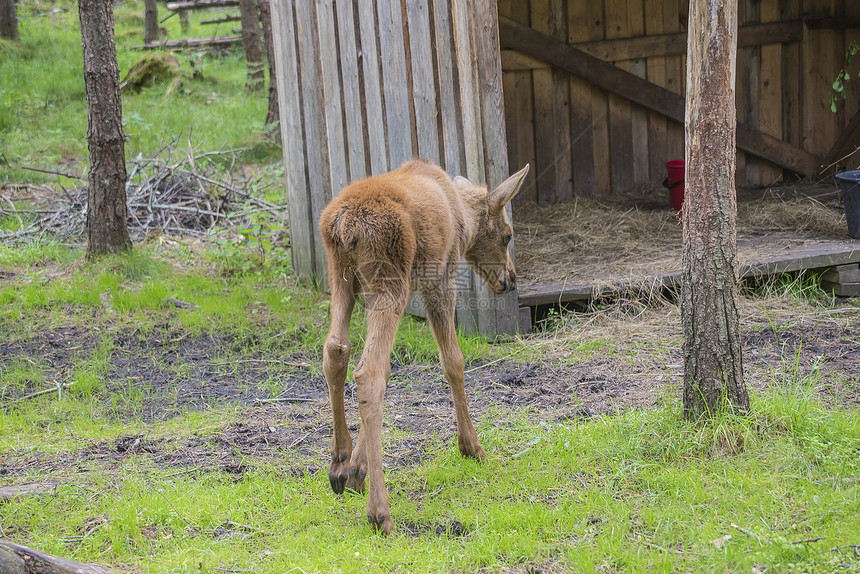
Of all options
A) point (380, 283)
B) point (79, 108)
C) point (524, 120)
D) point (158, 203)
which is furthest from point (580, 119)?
point (79, 108)

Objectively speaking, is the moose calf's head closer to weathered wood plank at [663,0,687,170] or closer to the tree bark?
the tree bark

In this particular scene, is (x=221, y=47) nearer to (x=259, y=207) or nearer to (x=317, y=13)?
(x=259, y=207)

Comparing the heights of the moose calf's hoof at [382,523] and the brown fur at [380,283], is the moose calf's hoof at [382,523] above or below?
below

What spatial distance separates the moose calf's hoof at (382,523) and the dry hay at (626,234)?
3.92 meters

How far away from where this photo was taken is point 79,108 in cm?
1542

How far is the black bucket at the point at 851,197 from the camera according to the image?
7.13m

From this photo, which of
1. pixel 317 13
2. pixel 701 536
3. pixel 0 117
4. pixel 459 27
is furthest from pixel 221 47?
pixel 701 536

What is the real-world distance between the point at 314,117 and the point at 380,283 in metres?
4.44

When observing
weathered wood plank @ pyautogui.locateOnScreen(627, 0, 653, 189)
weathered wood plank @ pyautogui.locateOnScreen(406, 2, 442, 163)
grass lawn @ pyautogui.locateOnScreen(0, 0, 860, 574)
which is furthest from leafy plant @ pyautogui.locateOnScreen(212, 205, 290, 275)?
weathered wood plank @ pyautogui.locateOnScreen(627, 0, 653, 189)

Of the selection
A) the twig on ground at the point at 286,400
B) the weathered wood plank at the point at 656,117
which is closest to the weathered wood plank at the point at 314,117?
the twig on ground at the point at 286,400

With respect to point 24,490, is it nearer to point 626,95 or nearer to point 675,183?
point 675,183

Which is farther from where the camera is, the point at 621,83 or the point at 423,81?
the point at 621,83

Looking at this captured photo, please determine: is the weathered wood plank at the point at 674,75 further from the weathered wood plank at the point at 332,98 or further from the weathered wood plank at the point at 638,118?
the weathered wood plank at the point at 332,98

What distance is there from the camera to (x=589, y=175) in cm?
1078
